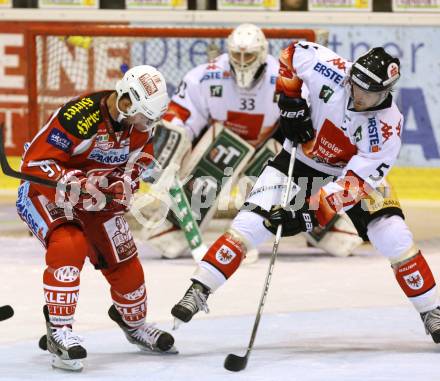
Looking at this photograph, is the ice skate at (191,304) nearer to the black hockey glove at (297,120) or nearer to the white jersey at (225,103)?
the black hockey glove at (297,120)

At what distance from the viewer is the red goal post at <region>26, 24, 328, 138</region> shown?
29.0 ft

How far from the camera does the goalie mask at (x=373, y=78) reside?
534 centimetres

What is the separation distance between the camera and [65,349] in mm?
5098

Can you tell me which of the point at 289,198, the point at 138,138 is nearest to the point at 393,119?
the point at 289,198

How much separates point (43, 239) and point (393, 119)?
1.43 metres

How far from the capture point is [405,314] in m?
6.36

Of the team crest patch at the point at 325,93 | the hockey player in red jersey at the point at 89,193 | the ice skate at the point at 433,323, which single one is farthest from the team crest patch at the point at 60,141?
the ice skate at the point at 433,323

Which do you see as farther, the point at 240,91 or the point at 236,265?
the point at 240,91

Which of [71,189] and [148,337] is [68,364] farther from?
[71,189]

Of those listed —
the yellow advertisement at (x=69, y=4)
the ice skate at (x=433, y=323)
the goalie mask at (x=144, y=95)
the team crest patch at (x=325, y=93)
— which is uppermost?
the goalie mask at (x=144, y=95)

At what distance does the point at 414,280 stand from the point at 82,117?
1469mm

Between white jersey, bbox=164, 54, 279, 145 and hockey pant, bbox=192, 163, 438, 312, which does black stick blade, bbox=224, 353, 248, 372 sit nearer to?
hockey pant, bbox=192, 163, 438, 312

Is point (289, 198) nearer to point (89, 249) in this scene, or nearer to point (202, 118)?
point (89, 249)

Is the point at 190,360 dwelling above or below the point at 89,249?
below
